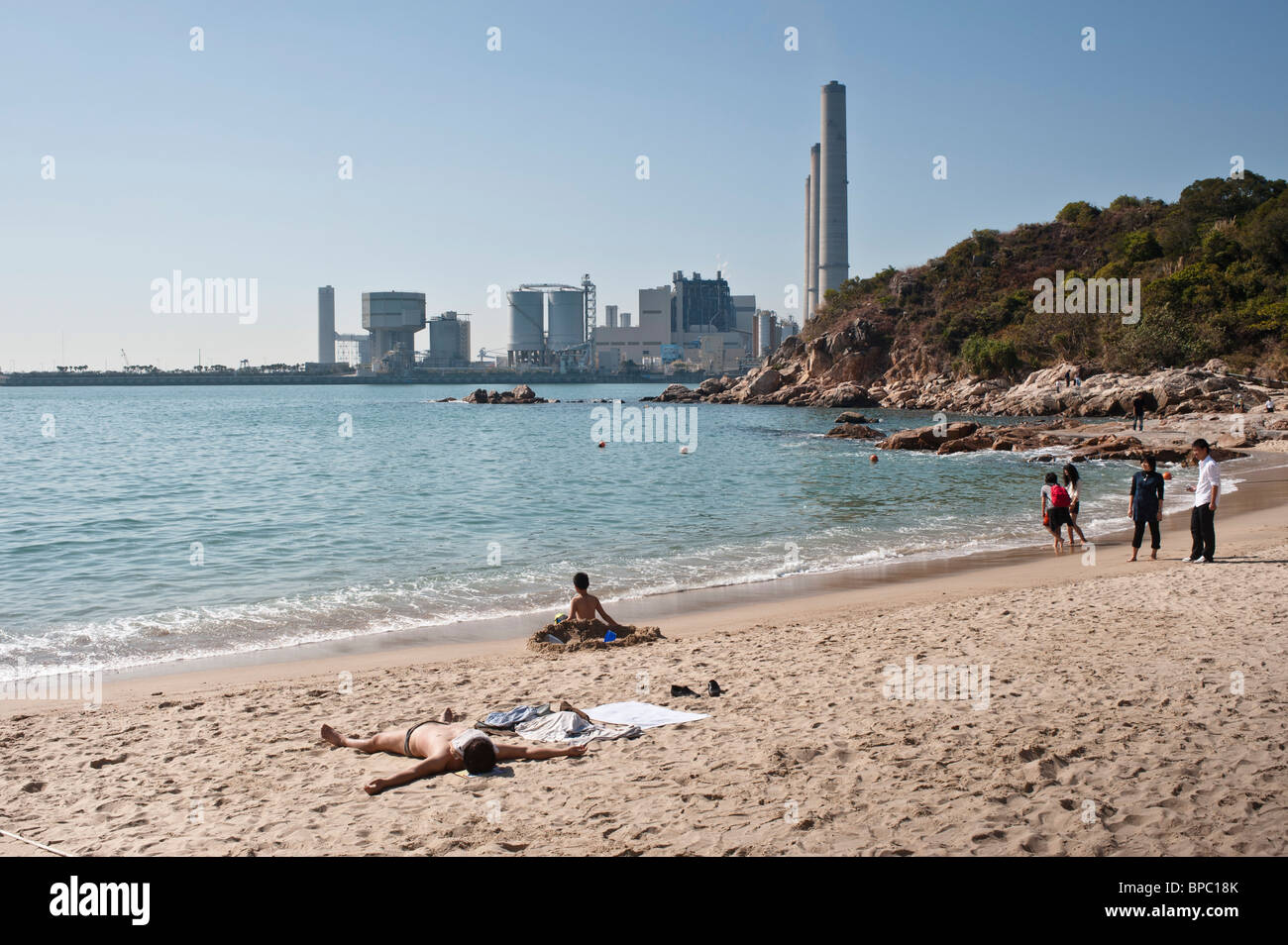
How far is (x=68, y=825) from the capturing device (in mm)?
5016

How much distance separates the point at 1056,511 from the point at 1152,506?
196cm

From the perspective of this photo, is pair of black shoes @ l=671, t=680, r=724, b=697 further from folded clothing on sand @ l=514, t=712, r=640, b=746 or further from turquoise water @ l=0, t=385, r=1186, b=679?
turquoise water @ l=0, t=385, r=1186, b=679

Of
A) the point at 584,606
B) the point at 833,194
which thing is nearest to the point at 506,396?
the point at 833,194

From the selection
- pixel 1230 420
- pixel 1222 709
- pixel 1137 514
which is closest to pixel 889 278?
pixel 1230 420

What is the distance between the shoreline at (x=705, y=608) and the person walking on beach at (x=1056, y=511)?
1.07 ft

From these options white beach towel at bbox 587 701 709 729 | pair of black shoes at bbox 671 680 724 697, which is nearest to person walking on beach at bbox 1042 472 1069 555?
pair of black shoes at bbox 671 680 724 697

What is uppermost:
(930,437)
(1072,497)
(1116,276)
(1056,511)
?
(1116,276)

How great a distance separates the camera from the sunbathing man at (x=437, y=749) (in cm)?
555

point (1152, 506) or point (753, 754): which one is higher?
point (1152, 506)

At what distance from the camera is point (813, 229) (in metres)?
172

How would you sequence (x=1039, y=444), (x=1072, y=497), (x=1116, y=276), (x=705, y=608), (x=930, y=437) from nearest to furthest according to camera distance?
(x=705, y=608) < (x=1072, y=497) < (x=1039, y=444) < (x=930, y=437) < (x=1116, y=276)

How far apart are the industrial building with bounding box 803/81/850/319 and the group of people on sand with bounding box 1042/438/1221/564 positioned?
12979 centimetres

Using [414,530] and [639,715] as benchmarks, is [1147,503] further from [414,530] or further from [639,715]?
[414,530]
